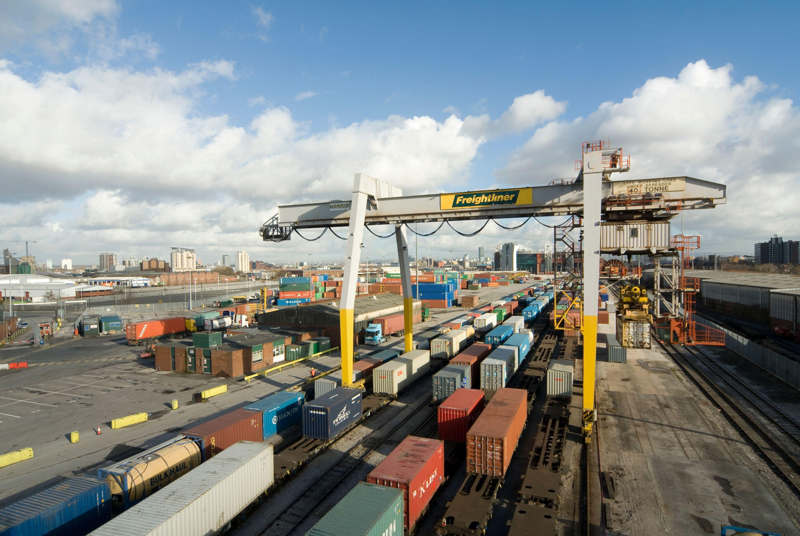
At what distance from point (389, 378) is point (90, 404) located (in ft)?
69.0

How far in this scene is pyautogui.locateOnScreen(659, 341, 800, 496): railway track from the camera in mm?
18016

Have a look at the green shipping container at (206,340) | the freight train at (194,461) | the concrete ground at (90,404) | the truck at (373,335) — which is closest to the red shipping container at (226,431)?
the freight train at (194,461)

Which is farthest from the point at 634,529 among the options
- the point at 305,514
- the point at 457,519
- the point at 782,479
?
the point at 305,514

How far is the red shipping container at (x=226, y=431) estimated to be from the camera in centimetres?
1664

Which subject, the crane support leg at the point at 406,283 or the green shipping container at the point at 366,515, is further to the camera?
the crane support leg at the point at 406,283

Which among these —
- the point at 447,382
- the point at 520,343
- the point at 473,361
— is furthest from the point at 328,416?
the point at 520,343

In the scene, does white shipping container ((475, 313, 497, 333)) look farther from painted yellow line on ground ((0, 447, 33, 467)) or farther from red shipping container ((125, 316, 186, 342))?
painted yellow line on ground ((0, 447, 33, 467))

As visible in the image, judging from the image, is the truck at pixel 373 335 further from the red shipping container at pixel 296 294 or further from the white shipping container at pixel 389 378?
the red shipping container at pixel 296 294

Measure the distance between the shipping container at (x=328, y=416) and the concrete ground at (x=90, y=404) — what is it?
848 centimetres

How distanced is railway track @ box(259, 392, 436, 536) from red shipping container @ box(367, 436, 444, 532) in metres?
3.49

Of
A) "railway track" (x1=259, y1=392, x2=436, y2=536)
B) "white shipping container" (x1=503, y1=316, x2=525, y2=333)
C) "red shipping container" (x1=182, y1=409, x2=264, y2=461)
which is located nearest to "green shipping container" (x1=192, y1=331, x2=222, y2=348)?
"red shipping container" (x1=182, y1=409, x2=264, y2=461)

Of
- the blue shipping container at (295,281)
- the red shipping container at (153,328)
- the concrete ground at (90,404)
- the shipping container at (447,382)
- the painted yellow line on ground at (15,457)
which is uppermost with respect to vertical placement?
the blue shipping container at (295,281)

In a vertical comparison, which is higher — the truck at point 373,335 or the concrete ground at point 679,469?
the truck at point 373,335

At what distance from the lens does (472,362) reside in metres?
26.7
